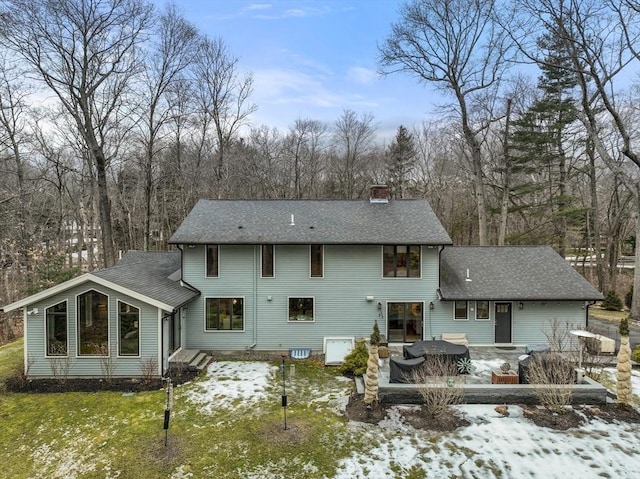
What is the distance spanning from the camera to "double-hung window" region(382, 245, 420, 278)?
1339 centimetres

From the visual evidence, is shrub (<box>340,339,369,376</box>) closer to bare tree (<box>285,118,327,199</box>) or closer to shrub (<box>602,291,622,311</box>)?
shrub (<box>602,291,622,311</box>)

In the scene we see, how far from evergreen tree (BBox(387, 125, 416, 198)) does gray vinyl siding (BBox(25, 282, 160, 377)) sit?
2474 cm

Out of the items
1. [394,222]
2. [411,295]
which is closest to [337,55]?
[394,222]

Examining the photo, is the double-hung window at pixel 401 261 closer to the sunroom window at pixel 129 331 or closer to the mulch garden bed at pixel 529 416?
the mulch garden bed at pixel 529 416

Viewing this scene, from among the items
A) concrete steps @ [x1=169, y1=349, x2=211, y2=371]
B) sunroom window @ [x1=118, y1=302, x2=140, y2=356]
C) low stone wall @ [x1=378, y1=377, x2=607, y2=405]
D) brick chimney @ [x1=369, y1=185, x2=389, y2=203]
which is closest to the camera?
low stone wall @ [x1=378, y1=377, x2=607, y2=405]

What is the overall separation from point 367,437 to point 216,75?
75.6 ft

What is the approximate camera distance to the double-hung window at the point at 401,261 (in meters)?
13.4

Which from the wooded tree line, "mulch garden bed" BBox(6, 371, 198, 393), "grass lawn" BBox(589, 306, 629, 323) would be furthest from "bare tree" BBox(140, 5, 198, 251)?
"grass lawn" BBox(589, 306, 629, 323)

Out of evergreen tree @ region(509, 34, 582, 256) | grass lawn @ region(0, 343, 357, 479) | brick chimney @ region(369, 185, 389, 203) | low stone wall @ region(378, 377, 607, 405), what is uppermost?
evergreen tree @ region(509, 34, 582, 256)

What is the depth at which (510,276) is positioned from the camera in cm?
1382

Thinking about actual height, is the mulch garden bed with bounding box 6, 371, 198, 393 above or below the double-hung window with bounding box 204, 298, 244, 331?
below

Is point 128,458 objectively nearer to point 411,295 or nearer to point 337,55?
point 411,295

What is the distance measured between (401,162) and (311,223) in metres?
19.8

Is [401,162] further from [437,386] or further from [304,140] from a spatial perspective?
[437,386]
